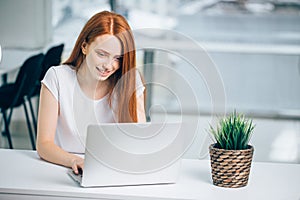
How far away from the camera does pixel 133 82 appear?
81.8 inches

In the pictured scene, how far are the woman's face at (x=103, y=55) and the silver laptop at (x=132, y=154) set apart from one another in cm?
44

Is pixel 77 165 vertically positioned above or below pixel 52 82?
below

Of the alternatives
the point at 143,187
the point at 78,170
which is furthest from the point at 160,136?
the point at 78,170

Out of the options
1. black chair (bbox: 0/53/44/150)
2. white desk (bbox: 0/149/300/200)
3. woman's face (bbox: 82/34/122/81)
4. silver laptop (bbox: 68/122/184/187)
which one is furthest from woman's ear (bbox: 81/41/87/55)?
black chair (bbox: 0/53/44/150)

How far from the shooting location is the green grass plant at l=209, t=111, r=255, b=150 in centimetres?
164

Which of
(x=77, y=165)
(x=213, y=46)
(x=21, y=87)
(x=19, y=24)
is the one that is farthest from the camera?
(x=213, y=46)

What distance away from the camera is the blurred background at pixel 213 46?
16.7ft

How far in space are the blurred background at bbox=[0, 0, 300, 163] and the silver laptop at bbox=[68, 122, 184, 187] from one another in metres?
3.34

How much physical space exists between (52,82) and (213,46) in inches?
129

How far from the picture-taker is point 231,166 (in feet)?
5.34

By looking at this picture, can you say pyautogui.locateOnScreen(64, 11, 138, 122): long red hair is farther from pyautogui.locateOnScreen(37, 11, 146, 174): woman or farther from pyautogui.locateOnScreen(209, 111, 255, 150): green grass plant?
pyautogui.locateOnScreen(209, 111, 255, 150): green grass plant

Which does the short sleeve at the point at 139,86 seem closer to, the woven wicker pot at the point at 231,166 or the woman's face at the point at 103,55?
the woman's face at the point at 103,55

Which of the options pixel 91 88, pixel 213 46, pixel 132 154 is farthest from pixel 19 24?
pixel 132 154

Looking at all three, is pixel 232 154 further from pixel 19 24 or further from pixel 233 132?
pixel 19 24
